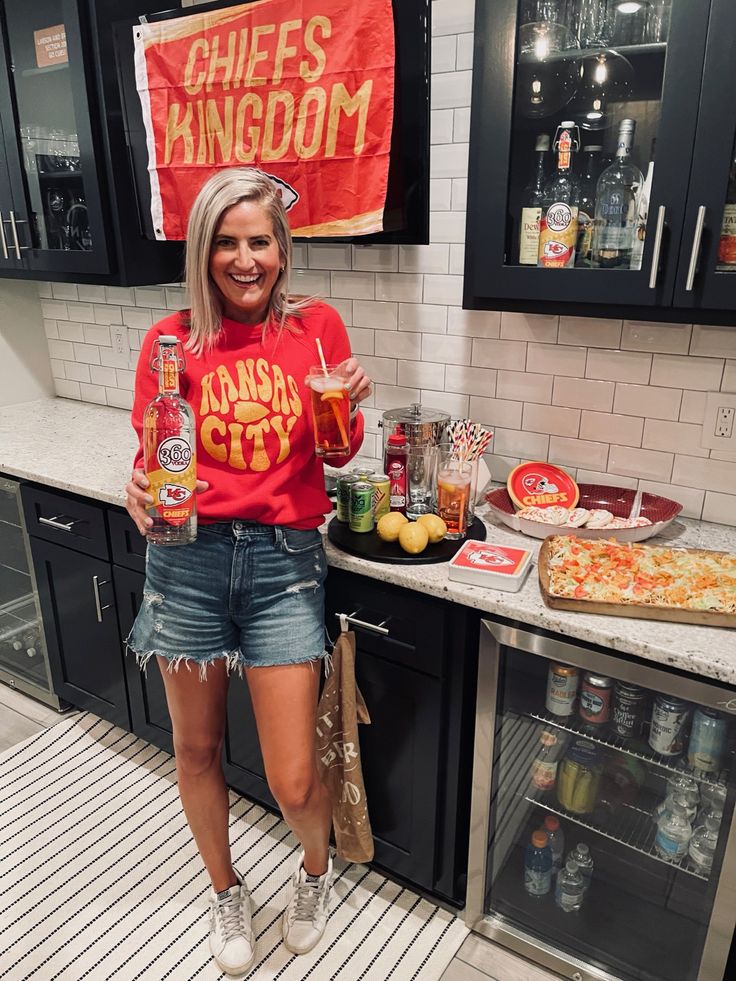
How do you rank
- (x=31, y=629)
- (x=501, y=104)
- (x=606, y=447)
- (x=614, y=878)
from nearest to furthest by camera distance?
(x=501, y=104), (x=614, y=878), (x=606, y=447), (x=31, y=629)

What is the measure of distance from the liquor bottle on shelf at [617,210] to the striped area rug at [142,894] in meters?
1.64

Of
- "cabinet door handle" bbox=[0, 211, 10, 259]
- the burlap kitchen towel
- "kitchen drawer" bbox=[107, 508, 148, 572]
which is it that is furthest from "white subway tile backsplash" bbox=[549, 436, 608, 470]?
"cabinet door handle" bbox=[0, 211, 10, 259]

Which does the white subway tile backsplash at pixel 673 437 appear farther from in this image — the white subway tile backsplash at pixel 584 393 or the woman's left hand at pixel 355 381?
the woman's left hand at pixel 355 381

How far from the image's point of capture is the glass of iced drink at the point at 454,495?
1.76m

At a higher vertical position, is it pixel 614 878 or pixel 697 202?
pixel 697 202

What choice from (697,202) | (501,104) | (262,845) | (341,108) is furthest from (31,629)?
(697,202)

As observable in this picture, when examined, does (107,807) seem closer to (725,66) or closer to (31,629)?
(31,629)

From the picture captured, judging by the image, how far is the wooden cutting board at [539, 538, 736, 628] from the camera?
4.60 ft

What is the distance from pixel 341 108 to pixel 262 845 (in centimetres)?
199

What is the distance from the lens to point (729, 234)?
1428mm

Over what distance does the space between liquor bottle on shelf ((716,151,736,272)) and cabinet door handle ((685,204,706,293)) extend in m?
0.04

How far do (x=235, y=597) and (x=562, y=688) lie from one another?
28.8 inches

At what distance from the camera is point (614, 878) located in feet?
5.62

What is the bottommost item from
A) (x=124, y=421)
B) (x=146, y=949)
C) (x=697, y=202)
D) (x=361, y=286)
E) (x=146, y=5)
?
(x=146, y=949)
